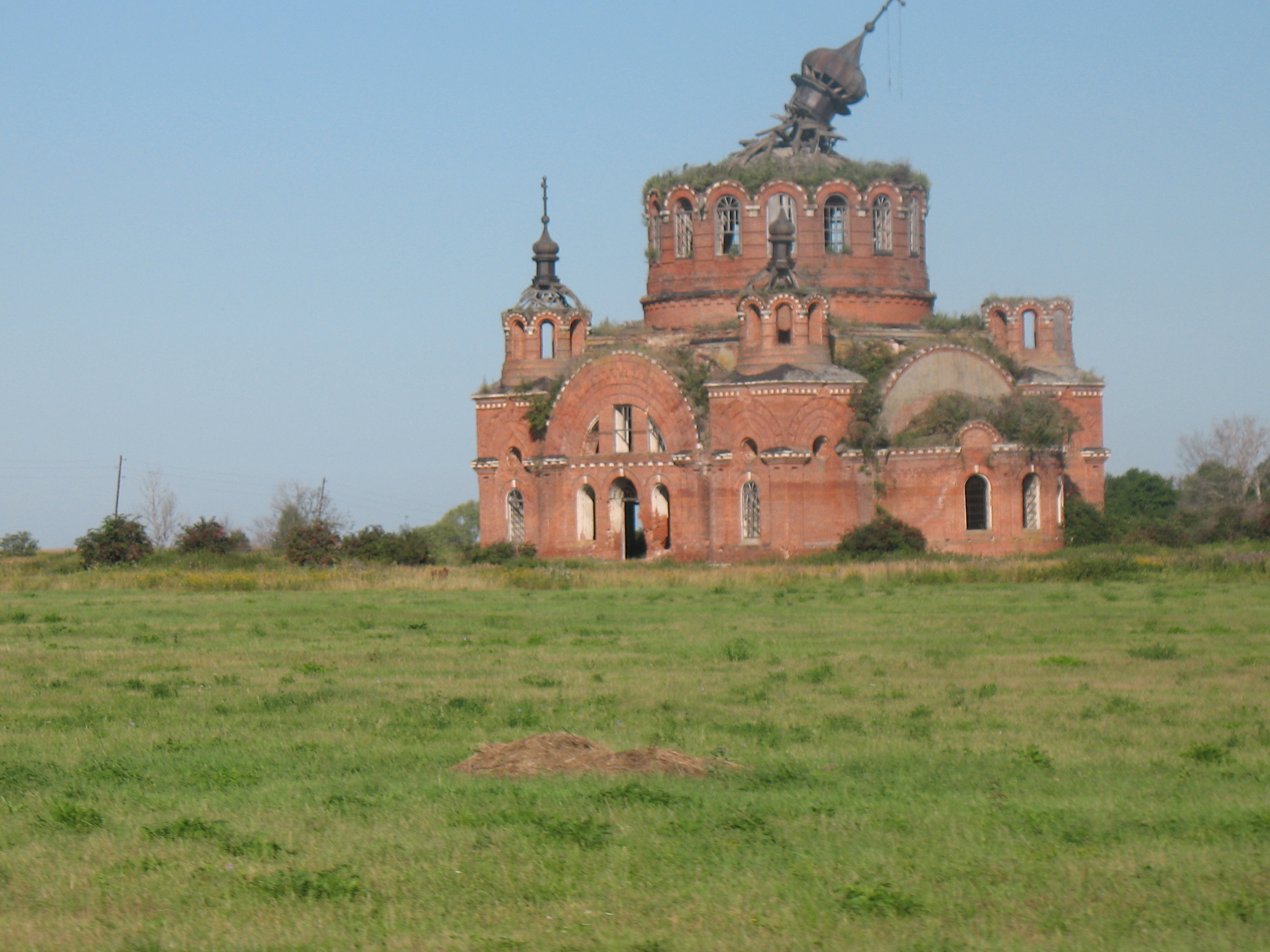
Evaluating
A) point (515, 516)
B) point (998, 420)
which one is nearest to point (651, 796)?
point (998, 420)

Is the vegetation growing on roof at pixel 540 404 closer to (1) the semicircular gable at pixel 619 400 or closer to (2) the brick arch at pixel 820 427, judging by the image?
(1) the semicircular gable at pixel 619 400

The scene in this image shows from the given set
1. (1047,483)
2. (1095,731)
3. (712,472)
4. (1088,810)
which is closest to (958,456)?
(1047,483)

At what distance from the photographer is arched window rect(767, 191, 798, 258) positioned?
157ft

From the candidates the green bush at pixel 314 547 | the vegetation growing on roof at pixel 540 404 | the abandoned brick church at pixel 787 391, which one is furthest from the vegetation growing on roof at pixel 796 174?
the green bush at pixel 314 547

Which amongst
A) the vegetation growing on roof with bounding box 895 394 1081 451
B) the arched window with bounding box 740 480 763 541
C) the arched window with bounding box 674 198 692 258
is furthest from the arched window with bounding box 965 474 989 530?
the arched window with bounding box 674 198 692 258

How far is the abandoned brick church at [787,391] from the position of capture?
4347 cm

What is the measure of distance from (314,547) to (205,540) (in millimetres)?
4989

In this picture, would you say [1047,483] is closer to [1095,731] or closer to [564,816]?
[1095,731]

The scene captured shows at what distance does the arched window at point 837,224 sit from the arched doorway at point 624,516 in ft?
29.6

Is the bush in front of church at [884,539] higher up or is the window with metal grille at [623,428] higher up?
the window with metal grille at [623,428]

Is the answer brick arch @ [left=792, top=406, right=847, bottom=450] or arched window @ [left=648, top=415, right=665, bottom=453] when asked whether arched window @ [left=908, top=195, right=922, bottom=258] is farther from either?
arched window @ [left=648, top=415, right=665, bottom=453]

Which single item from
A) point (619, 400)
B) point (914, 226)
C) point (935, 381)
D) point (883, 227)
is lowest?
point (619, 400)

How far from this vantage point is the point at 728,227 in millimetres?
48531

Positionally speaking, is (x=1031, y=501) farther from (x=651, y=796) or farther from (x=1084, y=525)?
(x=651, y=796)
